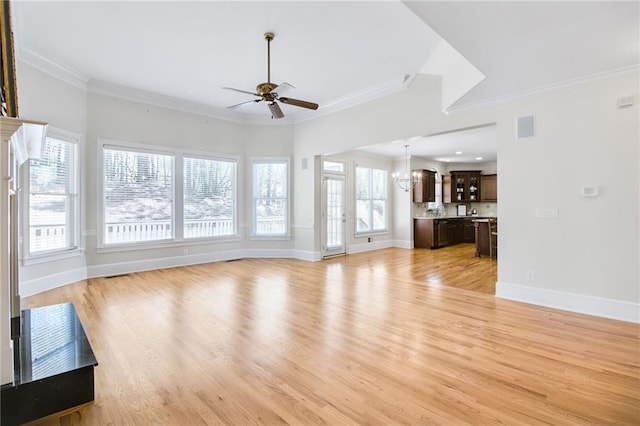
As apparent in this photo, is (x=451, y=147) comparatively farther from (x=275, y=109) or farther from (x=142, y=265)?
(x=142, y=265)

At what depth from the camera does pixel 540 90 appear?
3.91 metres

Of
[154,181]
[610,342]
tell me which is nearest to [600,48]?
[610,342]

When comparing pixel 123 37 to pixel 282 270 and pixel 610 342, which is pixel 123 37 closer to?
pixel 282 270

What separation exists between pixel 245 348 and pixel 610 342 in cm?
330

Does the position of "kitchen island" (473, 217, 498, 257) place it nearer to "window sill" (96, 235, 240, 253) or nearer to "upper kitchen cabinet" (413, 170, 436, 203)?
"upper kitchen cabinet" (413, 170, 436, 203)

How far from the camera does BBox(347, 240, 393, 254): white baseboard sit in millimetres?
8497

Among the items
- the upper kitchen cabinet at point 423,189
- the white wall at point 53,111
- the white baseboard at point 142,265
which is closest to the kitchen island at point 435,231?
the upper kitchen cabinet at point 423,189

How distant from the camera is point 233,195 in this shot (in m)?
7.31

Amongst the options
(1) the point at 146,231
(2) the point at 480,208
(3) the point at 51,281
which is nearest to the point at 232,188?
(1) the point at 146,231

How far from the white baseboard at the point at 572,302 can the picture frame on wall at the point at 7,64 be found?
17.2 feet

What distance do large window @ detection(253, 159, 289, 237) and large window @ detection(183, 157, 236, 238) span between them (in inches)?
21.5

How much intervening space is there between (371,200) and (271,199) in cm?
320

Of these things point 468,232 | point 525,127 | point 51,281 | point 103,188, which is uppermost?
point 525,127

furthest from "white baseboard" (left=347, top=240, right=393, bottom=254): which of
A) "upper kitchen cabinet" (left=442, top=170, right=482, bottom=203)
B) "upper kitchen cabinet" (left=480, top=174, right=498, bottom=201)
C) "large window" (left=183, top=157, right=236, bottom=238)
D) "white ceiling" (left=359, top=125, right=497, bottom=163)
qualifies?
"upper kitchen cabinet" (left=480, top=174, right=498, bottom=201)
